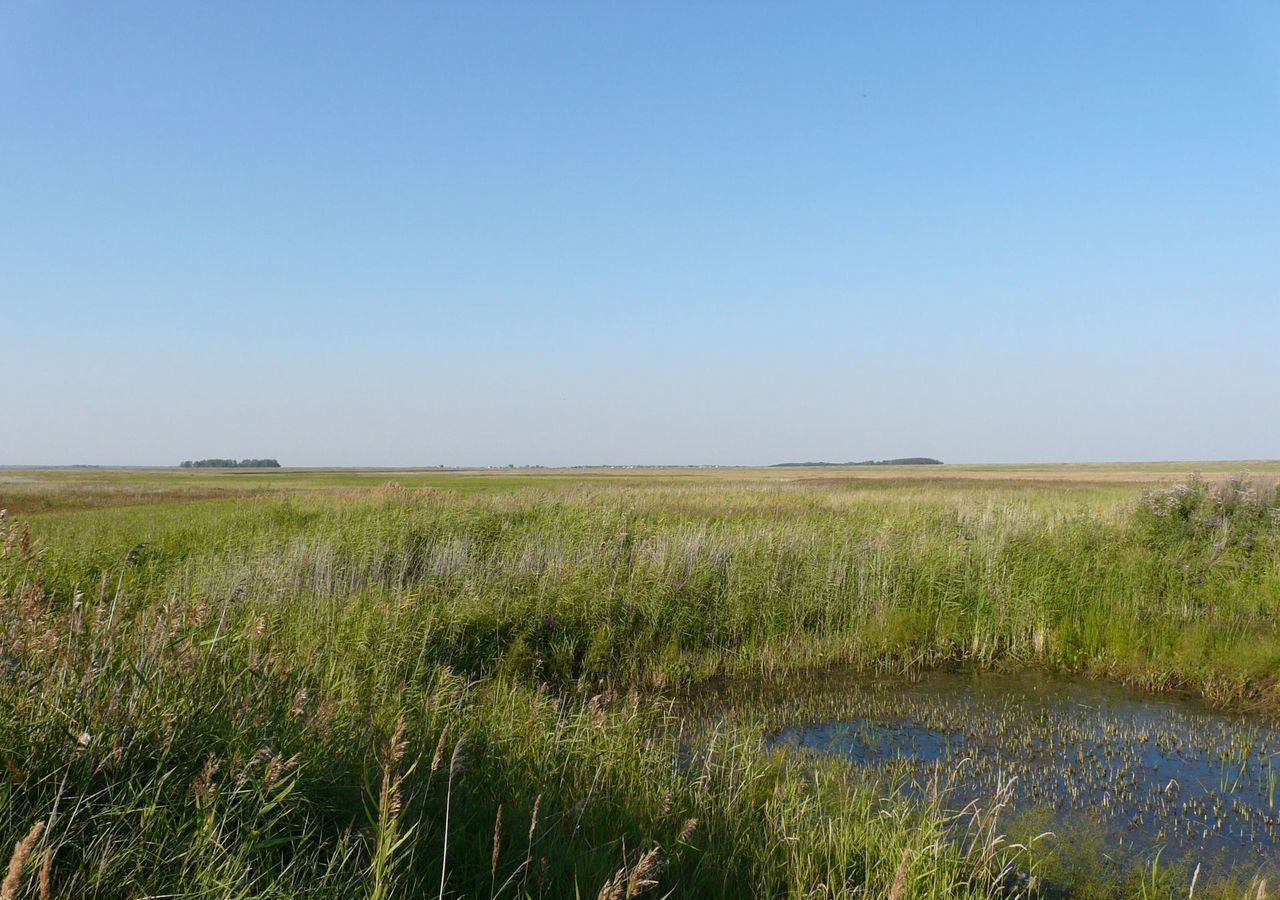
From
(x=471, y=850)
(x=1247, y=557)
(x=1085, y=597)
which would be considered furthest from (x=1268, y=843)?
(x=1247, y=557)

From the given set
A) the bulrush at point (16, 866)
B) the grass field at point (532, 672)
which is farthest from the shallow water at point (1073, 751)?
the bulrush at point (16, 866)

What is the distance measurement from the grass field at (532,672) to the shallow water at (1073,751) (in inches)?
23.8

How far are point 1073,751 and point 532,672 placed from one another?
5.69 metres

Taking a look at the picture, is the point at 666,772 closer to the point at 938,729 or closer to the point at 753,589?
the point at 938,729

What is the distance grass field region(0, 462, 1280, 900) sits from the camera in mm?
2650

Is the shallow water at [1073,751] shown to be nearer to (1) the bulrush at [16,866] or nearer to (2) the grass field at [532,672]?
(2) the grass field at [532,672]

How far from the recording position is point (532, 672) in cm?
888

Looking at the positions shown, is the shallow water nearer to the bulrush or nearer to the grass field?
the grass field

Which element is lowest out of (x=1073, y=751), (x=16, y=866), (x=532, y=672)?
(x=1073, y=751)

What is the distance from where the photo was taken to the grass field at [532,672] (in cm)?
265

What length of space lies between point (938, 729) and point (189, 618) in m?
6.80

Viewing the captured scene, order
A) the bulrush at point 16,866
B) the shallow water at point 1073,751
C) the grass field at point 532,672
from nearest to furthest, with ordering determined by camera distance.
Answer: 1. the bulrush at point 16,866
2. the grass field at point 532,672
3. the shallow water at point 1073,751

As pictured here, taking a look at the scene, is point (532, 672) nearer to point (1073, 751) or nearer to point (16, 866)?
point (1073, 751)

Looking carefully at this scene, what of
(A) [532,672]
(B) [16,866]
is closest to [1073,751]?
(A) [532,672]
